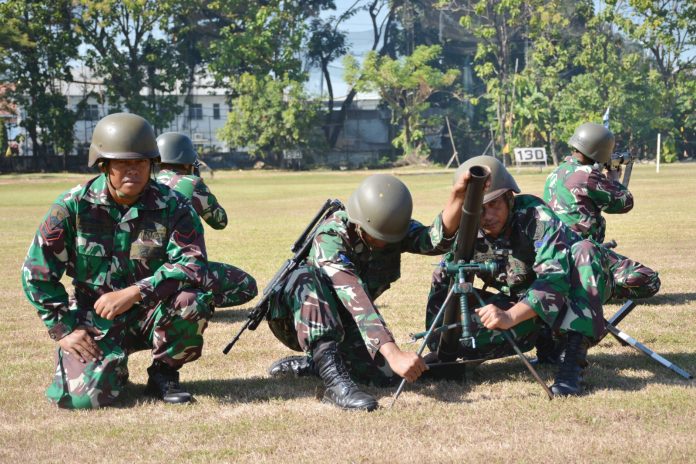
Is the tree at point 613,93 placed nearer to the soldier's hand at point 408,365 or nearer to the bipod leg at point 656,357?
the bipod leg at point 656,357

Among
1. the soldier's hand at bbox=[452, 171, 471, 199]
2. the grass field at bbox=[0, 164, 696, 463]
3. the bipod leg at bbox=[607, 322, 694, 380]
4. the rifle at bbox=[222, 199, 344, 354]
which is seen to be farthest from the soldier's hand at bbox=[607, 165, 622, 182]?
the soldier's hand at bbox=[452, 171, 471, 199]

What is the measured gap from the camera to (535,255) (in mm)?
6285

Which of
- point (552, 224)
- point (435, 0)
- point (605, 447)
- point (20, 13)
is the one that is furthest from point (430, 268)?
point (435, 0)

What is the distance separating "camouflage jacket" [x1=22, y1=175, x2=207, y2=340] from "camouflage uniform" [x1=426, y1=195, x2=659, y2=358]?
1711 mm

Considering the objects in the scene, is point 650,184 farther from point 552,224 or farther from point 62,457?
point 62,457

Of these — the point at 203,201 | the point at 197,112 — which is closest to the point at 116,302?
the point at 203,201

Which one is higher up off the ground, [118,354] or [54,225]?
[54,225]

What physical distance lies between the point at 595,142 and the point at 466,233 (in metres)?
3.50

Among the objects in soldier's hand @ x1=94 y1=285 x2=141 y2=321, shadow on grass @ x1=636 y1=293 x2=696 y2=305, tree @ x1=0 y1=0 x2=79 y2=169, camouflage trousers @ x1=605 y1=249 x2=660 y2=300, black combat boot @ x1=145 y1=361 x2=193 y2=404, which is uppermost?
tree @ x1=0 y1=0 x2=79 y2=169

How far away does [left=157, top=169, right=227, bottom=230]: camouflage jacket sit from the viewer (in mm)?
8820

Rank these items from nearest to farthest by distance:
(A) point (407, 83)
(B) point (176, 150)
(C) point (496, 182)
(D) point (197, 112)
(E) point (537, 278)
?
(C) point (496, 182)
(E) point (537, 278)
(B) point (176, 150)
(A) point (407, 83)
(D) point (197, 112)

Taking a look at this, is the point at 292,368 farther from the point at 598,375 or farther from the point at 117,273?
the point at 598,375

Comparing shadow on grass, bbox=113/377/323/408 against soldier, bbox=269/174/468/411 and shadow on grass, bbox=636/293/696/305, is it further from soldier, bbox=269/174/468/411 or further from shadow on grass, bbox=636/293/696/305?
shadow on grass, bbox=636/293/696/305

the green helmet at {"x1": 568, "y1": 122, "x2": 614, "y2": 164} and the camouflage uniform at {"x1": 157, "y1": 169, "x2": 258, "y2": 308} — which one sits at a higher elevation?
the green helmet at {"x1": 568, "y1": 122, "x2": 614, "y2": 164}
